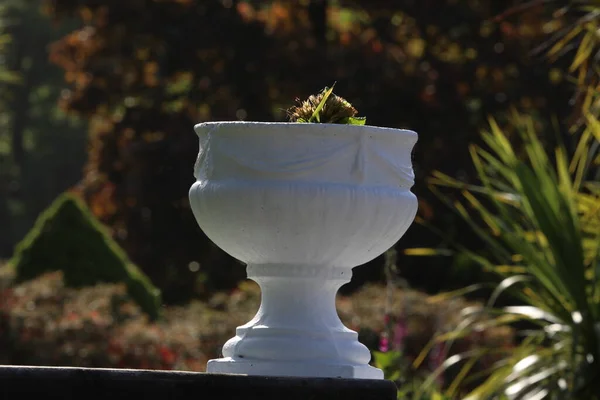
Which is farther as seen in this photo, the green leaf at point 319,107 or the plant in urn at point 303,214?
the green leaf at point 319,107

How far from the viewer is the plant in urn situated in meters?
3.69

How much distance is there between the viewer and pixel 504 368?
263 inches

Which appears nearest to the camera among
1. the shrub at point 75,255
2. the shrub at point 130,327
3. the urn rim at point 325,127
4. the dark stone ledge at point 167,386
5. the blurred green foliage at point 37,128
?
the dark stone ledge at point 167,386

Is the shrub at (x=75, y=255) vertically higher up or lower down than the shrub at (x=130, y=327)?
higher up

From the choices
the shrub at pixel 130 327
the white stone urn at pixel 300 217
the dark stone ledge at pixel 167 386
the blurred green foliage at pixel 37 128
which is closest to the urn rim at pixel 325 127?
the white stone urn at pixel 300 217

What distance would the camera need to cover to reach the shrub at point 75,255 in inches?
468

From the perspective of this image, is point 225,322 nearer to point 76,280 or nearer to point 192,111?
point 76,280

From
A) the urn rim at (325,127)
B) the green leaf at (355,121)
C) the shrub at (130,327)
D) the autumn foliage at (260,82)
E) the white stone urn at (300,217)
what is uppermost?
the autumn foliage at (260,82)

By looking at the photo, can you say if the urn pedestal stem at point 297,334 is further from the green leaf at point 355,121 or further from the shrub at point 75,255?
the shrub at point 75,255

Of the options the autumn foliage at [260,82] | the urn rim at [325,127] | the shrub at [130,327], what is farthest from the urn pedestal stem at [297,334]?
the autumn foliage at [260,82]

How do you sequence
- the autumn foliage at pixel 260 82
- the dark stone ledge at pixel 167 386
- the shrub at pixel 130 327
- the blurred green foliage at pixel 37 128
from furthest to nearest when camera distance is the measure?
1. the blurred green foliage at pixel 37 128
2. the autumn foliage at pixel 260 82
3. the shrub at pixel 130 327
4. the dark stone ledge at pixel 167 386

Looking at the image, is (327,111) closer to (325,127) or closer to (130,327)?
(325,127)

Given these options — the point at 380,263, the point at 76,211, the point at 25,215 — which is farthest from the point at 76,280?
the point at 25,215

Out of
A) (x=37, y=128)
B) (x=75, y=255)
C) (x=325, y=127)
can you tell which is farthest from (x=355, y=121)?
(x=37, y=128)
